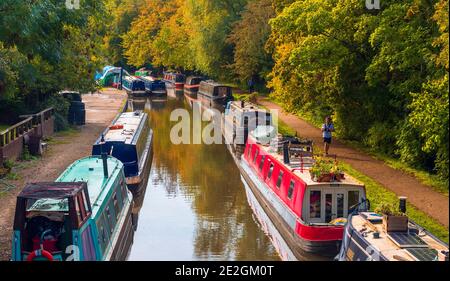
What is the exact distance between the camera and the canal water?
15742 millimetres

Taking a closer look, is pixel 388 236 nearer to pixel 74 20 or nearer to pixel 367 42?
pixel 74 20

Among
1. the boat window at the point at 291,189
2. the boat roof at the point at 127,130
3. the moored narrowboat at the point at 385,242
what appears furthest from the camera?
the boat roof at the point at 127,130

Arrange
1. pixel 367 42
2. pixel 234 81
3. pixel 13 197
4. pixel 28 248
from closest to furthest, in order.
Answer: pixel 28 248 < pixel 13 197 < pixel 367 42 < pixel 234 81

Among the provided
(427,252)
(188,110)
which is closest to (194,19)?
(188,110)

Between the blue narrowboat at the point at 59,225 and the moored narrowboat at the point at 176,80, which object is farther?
the moored narrowboat at the point at 176,80

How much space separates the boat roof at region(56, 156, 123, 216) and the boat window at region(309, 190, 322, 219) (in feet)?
15.6

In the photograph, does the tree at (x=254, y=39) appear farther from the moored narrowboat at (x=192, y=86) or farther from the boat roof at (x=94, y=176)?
the boat roof at (x=94, y=176)

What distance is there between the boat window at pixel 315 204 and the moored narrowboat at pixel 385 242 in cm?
206

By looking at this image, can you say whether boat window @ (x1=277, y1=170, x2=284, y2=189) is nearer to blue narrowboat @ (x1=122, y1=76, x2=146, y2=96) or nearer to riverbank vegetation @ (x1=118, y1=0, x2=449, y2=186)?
riverbank vegetation @ (x1=118, y1=0, x2=449, y2=186)

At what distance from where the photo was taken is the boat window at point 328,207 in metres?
14.9

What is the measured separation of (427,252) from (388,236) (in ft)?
3.68

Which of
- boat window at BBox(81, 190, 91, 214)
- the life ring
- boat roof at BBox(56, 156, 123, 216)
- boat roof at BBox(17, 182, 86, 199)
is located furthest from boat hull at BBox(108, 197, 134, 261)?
the life ring

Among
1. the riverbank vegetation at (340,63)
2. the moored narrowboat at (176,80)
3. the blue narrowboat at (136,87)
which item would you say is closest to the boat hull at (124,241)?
the riverbank vegetation at (340,63)

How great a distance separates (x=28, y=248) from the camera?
10.7m
